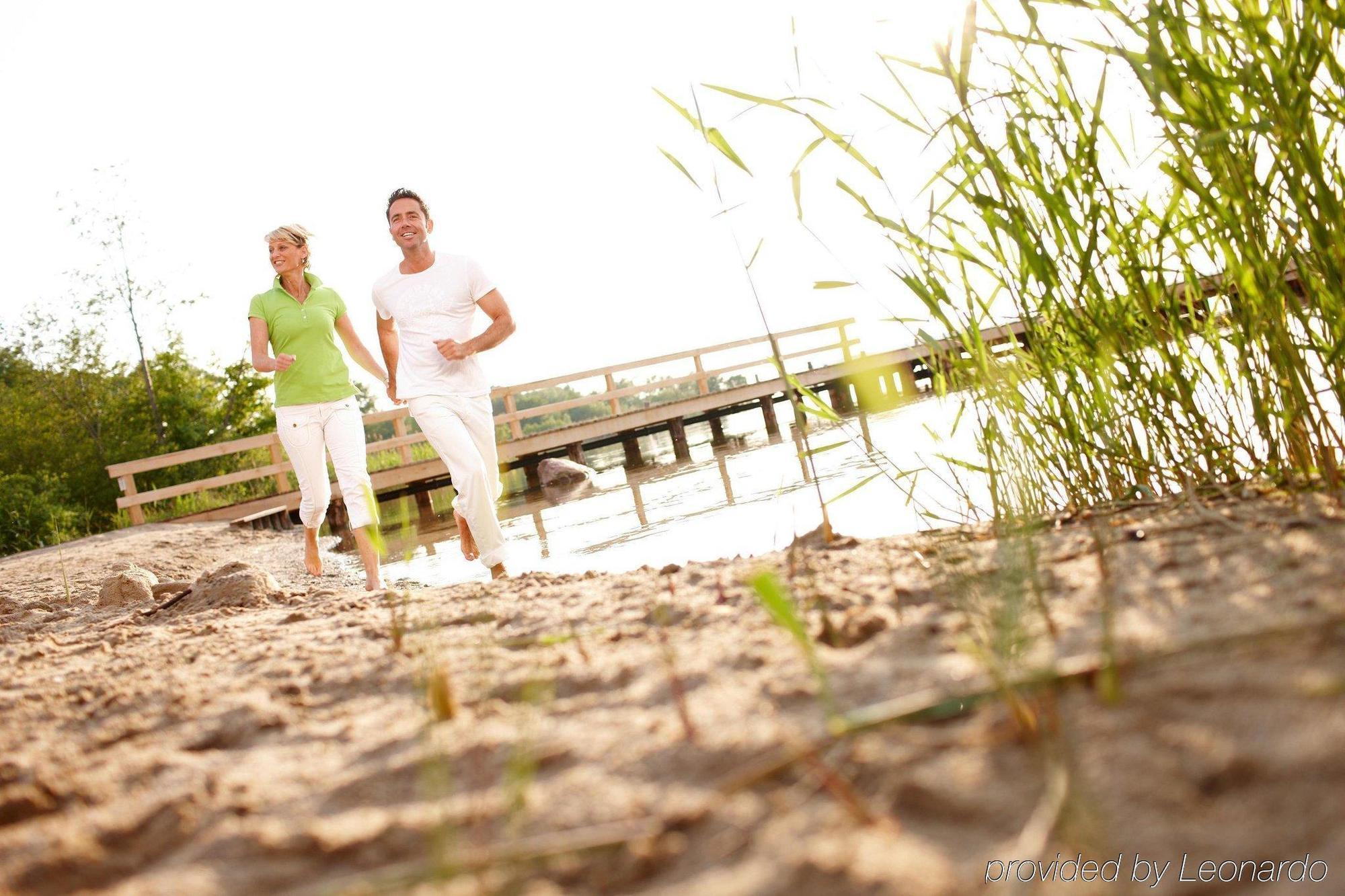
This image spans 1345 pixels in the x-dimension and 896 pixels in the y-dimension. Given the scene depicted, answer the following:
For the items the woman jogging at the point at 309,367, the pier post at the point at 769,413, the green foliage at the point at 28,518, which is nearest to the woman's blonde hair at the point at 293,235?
the woman jogging at the point at 309,367

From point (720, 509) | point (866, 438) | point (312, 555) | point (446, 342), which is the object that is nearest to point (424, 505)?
point (720, 509)

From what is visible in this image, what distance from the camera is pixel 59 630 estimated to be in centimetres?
392

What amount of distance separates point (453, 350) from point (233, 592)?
1.28 meters

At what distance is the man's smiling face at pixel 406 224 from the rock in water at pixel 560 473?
10248 mm

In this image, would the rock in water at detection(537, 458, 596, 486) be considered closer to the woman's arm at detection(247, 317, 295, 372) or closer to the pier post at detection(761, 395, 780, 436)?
the pier post at detection(761, 395, 780, 436)

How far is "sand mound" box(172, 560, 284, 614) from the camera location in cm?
376

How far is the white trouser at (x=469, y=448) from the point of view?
14.0ft

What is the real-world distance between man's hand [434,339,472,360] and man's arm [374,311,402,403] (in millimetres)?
468

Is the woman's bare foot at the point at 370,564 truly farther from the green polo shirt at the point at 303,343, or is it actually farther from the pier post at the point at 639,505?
the pier post at the point at 639,505

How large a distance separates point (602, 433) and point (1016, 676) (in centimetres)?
1519

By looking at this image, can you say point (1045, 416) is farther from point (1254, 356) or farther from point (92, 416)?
point (92, 416)

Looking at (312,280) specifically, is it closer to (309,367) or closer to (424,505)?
(309,367)

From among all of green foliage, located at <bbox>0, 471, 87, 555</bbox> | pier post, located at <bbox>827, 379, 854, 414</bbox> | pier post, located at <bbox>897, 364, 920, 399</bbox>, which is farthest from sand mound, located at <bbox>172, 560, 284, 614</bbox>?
pier post, located at <bbox>827, 379, 854, 414</bbox>

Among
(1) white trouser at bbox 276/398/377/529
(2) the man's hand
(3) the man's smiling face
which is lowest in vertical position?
(1) white trouser at bbox 276/398/377/529
